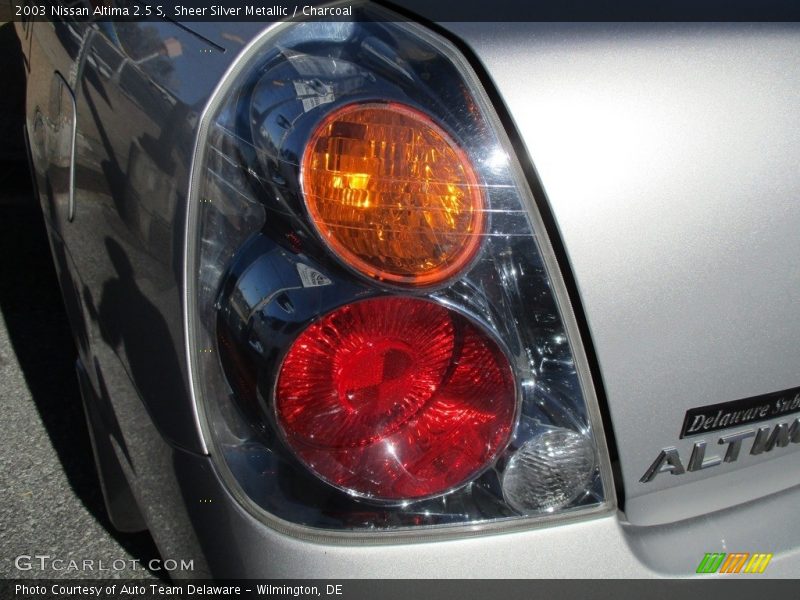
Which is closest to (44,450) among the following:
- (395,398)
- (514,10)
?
(395,398)

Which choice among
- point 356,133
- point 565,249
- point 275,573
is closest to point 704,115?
point 565,249

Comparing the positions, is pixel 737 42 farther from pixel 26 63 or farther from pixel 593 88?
pixel 26 63

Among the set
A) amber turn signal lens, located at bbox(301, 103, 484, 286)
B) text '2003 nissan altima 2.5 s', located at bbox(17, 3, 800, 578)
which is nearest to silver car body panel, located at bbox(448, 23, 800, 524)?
text '2003 nissan altima 2.5 s', located at bbox(17, 3, 800, 578)

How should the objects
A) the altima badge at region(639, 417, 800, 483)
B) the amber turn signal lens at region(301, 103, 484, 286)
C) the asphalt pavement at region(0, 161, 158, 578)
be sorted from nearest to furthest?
1. the amber turn signal lens at region(301, 103, 484, 286)
2. the altima badge at region(639, 417, 800, 483)
3. the asphalt pavement at region(0, 161, 158, 578)

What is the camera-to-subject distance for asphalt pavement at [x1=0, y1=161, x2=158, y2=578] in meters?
2.26

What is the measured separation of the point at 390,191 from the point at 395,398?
267mm

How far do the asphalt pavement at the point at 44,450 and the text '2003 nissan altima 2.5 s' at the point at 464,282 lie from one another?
118 cm

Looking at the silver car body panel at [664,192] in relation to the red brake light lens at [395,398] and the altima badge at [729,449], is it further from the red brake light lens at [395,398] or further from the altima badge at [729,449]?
the red brake light lens at [395,398]

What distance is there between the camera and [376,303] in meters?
1.09

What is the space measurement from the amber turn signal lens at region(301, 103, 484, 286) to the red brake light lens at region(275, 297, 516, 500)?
0.06m

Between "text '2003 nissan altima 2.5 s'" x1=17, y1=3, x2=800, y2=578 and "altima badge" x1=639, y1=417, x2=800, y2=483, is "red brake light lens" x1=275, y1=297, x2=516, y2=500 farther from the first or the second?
"altima badge" x1=639, y1=417, x2=800, y2=483

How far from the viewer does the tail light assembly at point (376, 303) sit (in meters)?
1.07

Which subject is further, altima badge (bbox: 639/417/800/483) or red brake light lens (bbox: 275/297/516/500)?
altima badge (bbox: 639/417/800/483)

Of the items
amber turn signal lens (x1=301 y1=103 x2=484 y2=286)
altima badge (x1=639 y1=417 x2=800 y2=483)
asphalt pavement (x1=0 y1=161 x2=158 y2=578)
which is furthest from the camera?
asphalt pavement (x1=0 y1=161 x2=158 y2=578)
